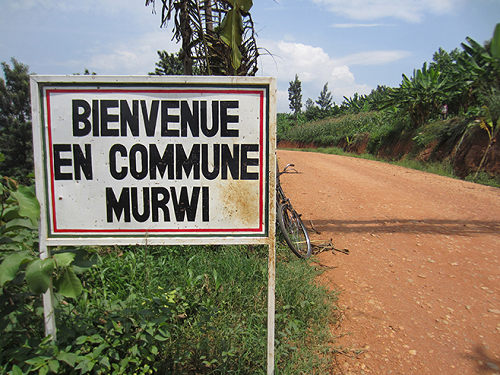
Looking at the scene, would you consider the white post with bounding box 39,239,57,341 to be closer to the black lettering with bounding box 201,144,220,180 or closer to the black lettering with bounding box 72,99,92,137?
the black lettering with bounding box 72,99,92,137

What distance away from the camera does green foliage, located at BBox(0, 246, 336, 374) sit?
169cm

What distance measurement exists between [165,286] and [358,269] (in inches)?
87.3

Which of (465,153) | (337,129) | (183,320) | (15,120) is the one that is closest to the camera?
(183,320)

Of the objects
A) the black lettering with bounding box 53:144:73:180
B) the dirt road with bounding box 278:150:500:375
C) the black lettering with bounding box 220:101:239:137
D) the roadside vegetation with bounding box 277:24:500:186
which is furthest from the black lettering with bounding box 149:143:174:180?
the roadside vegetation with bounding box 277:24:500:186

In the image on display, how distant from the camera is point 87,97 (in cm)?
171

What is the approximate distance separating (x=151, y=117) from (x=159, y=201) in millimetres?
488

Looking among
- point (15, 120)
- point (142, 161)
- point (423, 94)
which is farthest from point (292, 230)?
point (15, 120)

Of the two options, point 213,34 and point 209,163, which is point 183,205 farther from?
point 213,34

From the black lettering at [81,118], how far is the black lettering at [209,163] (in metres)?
0.67

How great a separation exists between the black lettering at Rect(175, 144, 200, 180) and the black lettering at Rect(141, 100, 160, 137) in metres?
0.17

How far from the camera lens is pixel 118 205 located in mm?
1759

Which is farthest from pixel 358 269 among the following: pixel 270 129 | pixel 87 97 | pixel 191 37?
pixel 191 37

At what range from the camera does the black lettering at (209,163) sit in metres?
1.76

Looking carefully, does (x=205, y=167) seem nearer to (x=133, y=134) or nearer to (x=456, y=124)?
(x=133, y=134)
